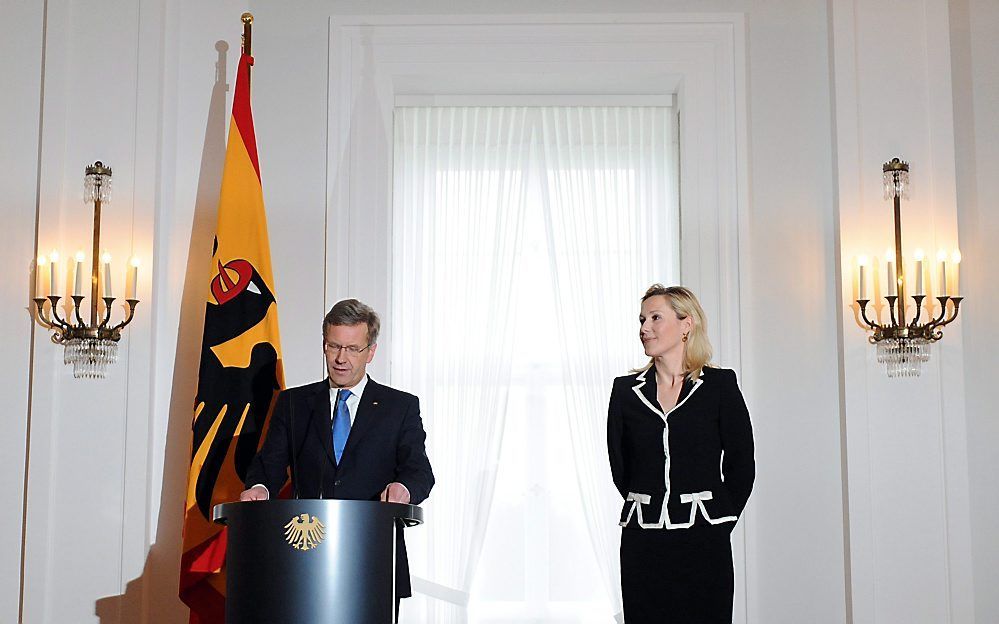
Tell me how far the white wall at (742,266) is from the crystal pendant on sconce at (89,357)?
54 mm

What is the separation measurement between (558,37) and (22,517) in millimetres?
3380

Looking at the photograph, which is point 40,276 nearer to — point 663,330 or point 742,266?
point 663,330

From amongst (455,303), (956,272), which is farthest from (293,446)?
(956,272)

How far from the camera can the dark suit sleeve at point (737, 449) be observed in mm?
3943

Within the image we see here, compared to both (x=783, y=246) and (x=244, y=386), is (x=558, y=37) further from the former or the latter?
(x=244, y=386)

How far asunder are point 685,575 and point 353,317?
4.91ft

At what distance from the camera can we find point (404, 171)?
226 inches

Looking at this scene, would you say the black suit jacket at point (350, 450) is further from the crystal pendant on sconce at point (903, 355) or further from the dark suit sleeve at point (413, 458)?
the crystal pendant on sconce at point (903, 355)

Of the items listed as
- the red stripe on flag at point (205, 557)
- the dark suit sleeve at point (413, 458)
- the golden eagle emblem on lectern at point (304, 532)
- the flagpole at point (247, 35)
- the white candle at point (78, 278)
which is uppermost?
the flagpole at point (247, 35)

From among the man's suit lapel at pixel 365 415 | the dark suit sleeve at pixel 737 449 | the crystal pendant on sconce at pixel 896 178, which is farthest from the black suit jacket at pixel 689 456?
the crystal pendant on sconce at pixel 896 178

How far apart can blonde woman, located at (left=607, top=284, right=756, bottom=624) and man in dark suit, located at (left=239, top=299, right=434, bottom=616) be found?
2.50ft

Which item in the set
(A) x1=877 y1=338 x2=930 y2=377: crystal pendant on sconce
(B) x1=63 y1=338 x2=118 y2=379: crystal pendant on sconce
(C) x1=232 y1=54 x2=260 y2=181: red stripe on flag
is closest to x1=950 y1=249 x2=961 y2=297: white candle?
(A) x1=877 y1=338 x2=930 y2=377: crystal pendant on sconce

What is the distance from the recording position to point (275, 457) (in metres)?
4.04

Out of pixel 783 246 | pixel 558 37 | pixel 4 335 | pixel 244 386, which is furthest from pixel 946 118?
pixel 4 335
